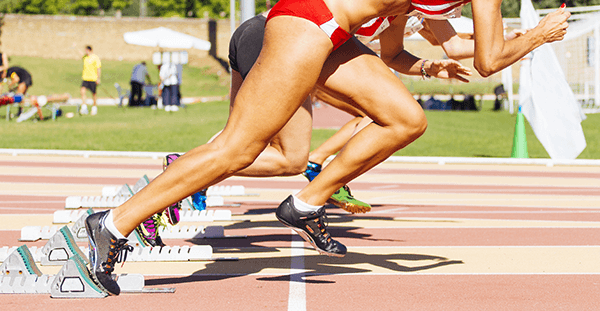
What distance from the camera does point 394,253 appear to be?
478cm

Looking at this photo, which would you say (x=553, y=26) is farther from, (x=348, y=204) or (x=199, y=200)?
(x=199, y=200)

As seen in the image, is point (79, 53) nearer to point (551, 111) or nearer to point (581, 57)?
point (581, 57)

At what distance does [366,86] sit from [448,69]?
3.02 feet

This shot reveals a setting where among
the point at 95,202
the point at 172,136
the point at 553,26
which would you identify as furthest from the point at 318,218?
the point at 172,136

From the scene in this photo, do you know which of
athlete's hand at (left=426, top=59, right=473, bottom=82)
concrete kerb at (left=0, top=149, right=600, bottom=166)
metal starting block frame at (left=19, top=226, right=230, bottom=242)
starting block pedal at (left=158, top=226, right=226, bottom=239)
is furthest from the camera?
concrete kerb at (left=0, top=149, right=600, bottom=166)

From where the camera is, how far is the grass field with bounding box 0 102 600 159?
13195mm

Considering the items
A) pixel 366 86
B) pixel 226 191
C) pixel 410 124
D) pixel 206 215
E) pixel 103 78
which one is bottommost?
pixel 103 78

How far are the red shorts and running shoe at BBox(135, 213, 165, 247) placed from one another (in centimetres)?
150

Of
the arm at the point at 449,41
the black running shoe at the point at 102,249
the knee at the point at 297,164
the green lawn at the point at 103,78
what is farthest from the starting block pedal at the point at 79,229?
the green lawn at the point at 103,78

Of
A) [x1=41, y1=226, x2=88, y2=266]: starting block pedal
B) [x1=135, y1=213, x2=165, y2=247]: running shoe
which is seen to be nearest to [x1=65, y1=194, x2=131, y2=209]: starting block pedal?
[x1=135, y1=213, x2=165, y2=247]: running shoe

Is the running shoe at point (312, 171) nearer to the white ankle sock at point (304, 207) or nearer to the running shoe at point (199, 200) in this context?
the running shoe at point (199, 200)

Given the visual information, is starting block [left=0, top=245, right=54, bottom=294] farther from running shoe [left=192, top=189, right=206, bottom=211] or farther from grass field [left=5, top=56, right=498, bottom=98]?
grass field [left=5, top=56, right=498, bottom=98]

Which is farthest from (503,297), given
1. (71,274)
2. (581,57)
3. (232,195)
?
(581,57)

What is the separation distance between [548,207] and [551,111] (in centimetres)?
492
